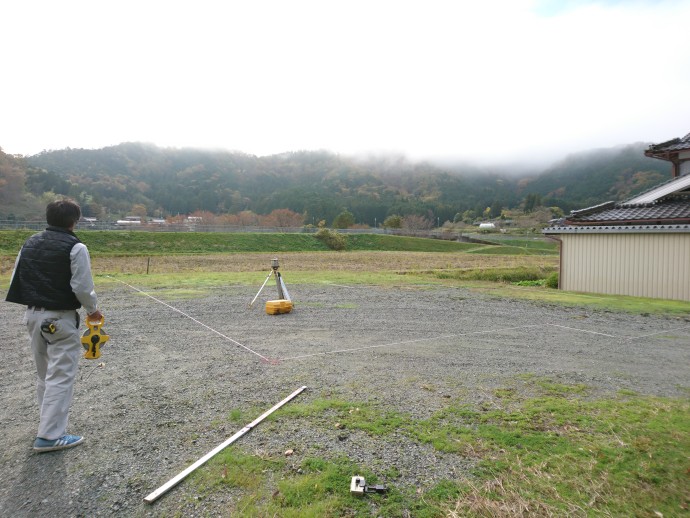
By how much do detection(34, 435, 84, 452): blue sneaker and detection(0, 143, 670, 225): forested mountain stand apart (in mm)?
76230

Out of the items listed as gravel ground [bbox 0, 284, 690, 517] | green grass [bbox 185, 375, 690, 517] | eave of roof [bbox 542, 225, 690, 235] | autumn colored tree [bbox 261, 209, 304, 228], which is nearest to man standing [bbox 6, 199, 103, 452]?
gravel ground [bbox 0, 284, 690, 517]

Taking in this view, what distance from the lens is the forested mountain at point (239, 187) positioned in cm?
8893

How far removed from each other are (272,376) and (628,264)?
35.3 feet

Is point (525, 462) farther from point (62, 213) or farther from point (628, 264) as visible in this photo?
point (628, 264)

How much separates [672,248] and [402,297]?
21.6ft

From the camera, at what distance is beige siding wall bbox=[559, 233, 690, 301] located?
10.9m

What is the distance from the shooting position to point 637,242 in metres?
11.5

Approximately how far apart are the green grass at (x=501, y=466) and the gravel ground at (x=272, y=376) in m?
0.12

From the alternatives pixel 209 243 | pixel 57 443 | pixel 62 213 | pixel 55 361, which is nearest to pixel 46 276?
pixel 62 213

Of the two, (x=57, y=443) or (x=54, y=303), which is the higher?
(x=54, y=303)

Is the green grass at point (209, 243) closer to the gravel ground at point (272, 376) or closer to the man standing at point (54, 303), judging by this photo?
the gravel ground at point (272, 376)

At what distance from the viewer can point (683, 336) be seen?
7.16 m

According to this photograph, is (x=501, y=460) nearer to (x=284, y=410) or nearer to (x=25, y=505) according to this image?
(x=284, y=410)

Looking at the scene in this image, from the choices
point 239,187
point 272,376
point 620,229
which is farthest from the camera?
point 239,187
